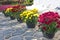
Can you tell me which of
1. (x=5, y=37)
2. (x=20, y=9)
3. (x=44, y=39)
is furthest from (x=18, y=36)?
(x=20, y=9)

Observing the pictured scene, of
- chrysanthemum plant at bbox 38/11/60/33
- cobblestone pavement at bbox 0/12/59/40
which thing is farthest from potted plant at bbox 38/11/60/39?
cobblestone pavement at bbox 0/12/59/40

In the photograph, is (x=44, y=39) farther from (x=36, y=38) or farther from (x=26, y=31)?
(x=26, y=31)

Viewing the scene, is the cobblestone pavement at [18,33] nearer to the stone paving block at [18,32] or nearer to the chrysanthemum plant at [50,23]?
the stone paving block at [18,32]

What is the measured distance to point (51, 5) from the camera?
844 cm

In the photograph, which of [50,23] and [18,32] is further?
[18,32]

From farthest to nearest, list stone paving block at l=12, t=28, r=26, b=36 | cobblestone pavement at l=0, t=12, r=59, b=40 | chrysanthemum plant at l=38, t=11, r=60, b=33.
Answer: stone paving block at l=12, t=28, r=26, b=36 < cobblestone pavement at l=0, t=12, r=59, b=40 < chrysanthemum plant at l=38, t=11, r=60, b=33

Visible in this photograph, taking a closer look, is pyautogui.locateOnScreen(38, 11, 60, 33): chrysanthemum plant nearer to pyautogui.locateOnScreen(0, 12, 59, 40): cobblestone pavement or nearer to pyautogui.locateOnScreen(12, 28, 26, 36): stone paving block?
pyautogui.locateOnScreen(0, 12, 59, 40): cobblestone pavement

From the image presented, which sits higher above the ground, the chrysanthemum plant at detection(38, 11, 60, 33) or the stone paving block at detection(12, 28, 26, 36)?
the chrysanthemum plant at detection(38, 11, 60, 33)

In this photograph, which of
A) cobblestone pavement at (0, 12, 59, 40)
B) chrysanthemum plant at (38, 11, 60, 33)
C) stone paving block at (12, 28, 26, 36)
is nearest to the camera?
chrysanthemum plant at (38, 11, 60, 33)

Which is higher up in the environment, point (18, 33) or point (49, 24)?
point (49, 24)

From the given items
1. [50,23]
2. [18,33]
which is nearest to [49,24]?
[50,23]

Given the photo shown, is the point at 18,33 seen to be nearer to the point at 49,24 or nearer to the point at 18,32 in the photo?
the point at 18,32

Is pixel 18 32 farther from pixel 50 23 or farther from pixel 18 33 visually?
pixel 50 23

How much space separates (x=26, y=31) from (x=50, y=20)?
47.2 inches
